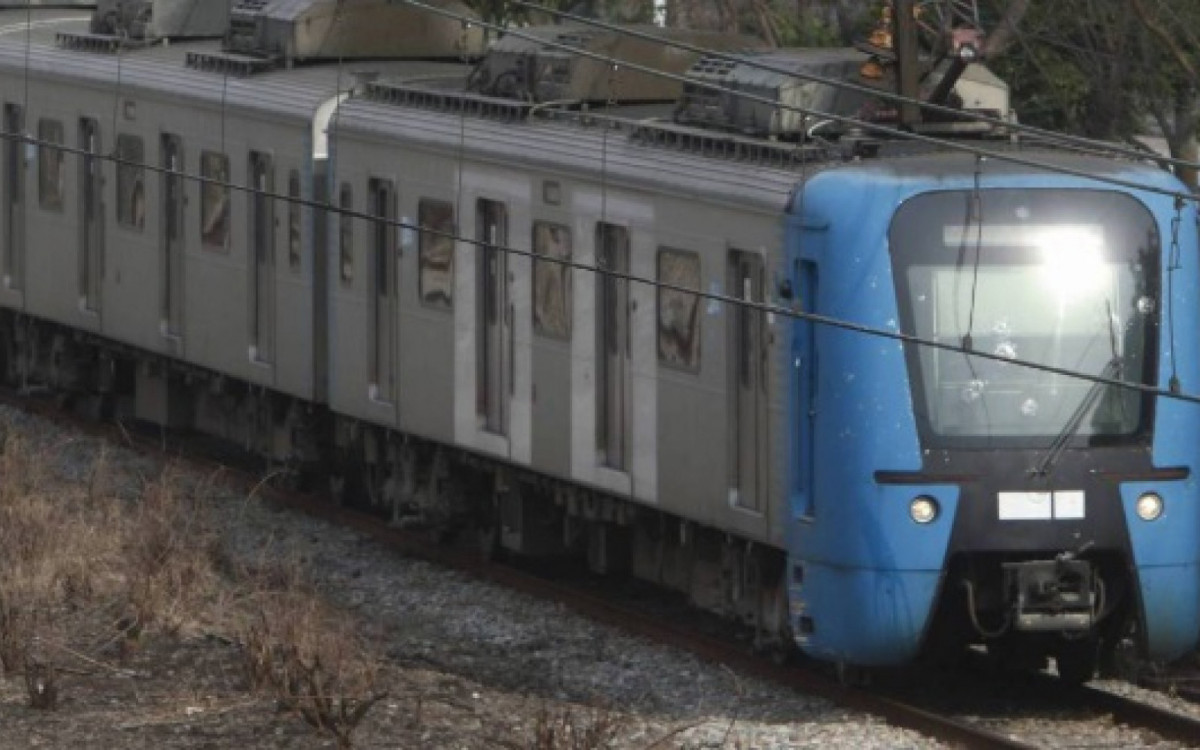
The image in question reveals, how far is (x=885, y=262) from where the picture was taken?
13.5 m

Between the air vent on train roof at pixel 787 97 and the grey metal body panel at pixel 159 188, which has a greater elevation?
the air vent on train roof at pixel 787 97

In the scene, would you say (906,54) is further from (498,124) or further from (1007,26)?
(1007,26)

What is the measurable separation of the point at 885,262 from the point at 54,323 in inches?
467

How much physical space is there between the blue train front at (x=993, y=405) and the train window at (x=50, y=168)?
10.3 m

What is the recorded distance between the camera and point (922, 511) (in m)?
13.4

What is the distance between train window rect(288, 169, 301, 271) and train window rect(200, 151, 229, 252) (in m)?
0.91

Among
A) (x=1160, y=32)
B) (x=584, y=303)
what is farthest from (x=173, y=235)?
(x=1160, y=32)

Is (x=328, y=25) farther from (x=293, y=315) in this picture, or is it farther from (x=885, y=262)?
(x=885, y=262)

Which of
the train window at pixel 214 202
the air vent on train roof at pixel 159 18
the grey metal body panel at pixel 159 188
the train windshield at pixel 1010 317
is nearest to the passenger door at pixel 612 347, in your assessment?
the train windshield at pixel 1010 317

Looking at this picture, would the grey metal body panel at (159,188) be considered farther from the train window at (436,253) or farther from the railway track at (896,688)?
the railway track at (896,688)

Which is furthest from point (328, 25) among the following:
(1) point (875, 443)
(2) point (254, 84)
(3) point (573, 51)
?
(1) point (875, 443)

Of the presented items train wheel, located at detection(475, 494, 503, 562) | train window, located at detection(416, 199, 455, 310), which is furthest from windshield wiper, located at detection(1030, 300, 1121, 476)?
train wheel, located at detection(475, 494, 503, 562)

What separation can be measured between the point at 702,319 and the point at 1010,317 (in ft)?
5.44

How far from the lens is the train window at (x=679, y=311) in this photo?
582 inches
